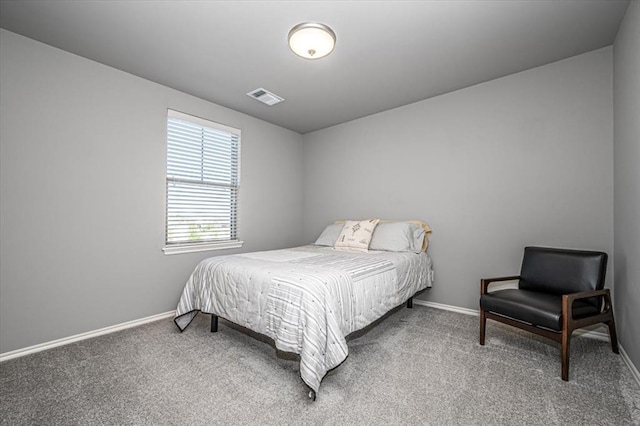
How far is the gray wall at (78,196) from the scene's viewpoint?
7.31 feet

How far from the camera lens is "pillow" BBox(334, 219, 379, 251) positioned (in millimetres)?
3387

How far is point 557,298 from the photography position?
86.0 inches

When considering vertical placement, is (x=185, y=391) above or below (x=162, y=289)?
below

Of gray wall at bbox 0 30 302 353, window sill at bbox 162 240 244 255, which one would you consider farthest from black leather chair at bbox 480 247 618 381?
gray wall at bbox 0 30 302 353

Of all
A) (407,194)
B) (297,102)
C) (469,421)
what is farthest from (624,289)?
(297,102)

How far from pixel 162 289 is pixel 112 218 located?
927 mm

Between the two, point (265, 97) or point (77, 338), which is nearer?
point (77, 338)

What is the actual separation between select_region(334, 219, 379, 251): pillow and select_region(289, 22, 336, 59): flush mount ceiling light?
2.02 m

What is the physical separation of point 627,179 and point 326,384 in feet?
8.59

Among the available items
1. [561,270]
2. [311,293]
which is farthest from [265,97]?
[561,270]

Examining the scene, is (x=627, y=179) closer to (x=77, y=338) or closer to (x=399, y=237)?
(x=399, y=237)

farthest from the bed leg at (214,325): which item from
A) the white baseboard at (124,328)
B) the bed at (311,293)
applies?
the white baseboard at (124,328)

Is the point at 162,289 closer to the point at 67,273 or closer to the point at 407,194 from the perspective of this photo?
the point at 67,273

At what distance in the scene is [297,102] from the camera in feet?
11.7
